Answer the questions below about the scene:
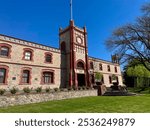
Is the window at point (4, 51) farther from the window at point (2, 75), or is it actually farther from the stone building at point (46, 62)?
the window at point (2, 75)

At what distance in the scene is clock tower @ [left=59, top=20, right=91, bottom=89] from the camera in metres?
24.3

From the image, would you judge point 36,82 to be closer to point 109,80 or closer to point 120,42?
point 120,42

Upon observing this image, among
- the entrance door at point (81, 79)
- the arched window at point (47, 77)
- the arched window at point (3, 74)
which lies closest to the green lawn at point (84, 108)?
the arched window at point (3, 74)

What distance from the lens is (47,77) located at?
869 inches

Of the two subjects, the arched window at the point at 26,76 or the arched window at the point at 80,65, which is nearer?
the arched window at the point at 26,76

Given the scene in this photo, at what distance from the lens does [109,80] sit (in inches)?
1435

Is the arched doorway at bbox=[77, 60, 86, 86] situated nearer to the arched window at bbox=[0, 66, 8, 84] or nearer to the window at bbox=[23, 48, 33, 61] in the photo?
the window at bbox=[23, 48, 33, 61]

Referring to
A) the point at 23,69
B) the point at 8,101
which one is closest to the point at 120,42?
the point at 23,69

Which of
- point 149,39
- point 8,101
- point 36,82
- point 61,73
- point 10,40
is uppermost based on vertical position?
point 149,39

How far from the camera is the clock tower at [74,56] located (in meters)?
24.3

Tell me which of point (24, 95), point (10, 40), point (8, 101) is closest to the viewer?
point (8, 101)

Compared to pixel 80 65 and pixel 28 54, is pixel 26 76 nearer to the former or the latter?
pixel 28 54

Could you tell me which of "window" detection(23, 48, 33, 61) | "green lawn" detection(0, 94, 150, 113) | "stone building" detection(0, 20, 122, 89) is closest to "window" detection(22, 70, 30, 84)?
"stone building" detection(0, 20, 122, 89)

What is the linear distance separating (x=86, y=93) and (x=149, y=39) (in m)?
14.3
